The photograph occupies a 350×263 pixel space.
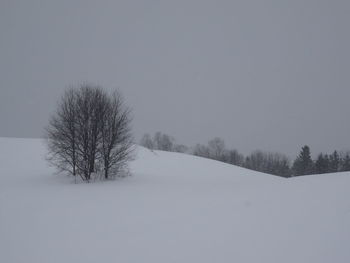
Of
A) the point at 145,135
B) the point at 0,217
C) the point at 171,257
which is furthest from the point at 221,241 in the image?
the point at 145,135

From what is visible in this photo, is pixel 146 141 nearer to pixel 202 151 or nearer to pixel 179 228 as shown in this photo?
pixel 202 151

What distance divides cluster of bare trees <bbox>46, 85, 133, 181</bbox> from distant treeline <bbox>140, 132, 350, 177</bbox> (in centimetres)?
6159

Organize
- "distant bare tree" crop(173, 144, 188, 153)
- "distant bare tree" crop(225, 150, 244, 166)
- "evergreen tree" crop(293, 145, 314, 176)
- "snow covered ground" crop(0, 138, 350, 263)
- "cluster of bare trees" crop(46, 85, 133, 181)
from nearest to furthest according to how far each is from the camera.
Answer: "snow covered ground" crop(0, 138, 350, 263) → "cluster of bare trees" crop(46, 85, 133, 181) → "evergreen tree" crop(293, 145, 314, 176) → "distant bare tree" crop(225, 150, 244, 166) → "distant bare tree" crop(173, 144, 188, 153)

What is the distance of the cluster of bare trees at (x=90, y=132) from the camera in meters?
17.1

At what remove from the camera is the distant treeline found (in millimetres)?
65656

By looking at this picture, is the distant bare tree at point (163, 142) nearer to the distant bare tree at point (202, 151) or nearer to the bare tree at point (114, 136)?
the distant bare tree at point (202, 151)

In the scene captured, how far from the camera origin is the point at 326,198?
28.3 feet

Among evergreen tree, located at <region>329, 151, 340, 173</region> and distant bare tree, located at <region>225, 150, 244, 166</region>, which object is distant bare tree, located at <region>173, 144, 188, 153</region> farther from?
evergreen tree, located at <region>329, 151, 340, 173</region>

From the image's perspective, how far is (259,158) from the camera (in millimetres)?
92750

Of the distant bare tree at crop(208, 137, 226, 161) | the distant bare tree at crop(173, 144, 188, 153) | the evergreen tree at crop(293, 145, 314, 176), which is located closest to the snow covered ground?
the evergreen tree at crop(293, 145, 314, 176)

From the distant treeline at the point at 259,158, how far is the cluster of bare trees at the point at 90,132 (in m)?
61.6

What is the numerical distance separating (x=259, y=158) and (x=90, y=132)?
86.3 m

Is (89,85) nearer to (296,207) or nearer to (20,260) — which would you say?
(20,260)

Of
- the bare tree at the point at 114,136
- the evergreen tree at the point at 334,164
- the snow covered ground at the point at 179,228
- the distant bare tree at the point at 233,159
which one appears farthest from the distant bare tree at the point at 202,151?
the snow covered ground at the point at 179,228
